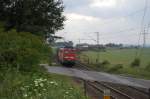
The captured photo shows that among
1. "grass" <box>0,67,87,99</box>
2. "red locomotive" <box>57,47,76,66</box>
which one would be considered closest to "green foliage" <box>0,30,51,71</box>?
"grass" <box>0,67,87,99</box>

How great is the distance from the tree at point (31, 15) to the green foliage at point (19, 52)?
301 inches

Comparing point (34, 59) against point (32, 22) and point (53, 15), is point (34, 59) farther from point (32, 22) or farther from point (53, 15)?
point (53, 15)

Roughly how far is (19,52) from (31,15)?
10.6 meters

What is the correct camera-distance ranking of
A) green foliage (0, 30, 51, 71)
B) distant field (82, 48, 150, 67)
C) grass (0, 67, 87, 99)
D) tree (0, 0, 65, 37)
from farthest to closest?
distant field (82, 48, 150, 67) → tree (0, 0, 65, 37) → green foliage (0, 30, 51, 71) → grass (0, 67, 87, 99)

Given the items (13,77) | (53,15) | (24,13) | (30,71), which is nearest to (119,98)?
(30,71)

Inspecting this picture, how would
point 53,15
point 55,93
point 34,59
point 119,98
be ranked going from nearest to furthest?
1. point 55,93
2. point 119,98
3. point 34,59
4. point 53,15

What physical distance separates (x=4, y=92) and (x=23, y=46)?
1003 centimetres

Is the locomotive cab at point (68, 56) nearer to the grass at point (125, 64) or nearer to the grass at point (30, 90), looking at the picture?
the grass at point (125, 64)

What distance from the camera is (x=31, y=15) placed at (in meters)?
36.8

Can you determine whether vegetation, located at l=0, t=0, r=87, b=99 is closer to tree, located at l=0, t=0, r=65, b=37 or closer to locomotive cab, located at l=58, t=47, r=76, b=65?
tree, located at l=0, t=0, r=65, b=37

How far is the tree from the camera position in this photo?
3584cm

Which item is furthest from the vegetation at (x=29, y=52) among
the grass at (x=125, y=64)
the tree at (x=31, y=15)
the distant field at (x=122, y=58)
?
the distant field at (x=122, y=58)

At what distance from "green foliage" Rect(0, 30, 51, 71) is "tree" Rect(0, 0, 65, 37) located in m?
7.64

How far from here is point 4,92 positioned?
17094 millimetres
